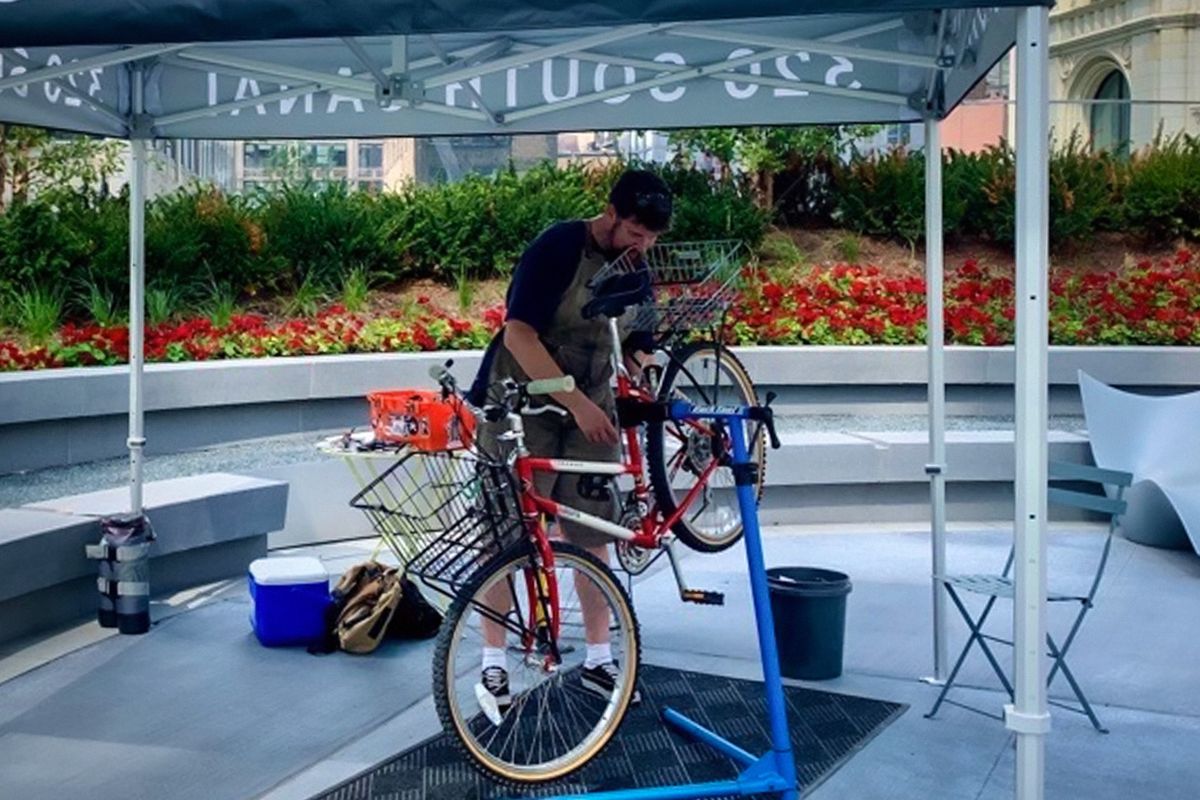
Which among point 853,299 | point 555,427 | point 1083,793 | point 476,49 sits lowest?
point 1083,793

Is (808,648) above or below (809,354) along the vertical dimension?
below

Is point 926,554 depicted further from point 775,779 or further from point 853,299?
point 775,779

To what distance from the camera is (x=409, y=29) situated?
3875 millimetres

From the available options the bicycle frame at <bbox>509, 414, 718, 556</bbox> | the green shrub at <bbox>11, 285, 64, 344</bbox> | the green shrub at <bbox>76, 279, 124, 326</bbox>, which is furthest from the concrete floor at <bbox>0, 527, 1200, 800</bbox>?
the green shrub at <bbox>76, 279, 124, 326</bbox>

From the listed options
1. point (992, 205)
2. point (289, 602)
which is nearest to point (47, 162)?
point (289, 602)

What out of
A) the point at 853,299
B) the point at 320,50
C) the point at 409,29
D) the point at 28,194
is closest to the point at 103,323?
the point at 28,194

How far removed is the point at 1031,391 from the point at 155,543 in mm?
4363

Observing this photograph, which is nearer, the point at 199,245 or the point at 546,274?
the point at 546,274

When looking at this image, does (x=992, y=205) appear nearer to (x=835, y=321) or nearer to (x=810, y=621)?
(x=835, y=321)

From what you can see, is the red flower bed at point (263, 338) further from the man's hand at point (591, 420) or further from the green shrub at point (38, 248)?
the man's hand at point (591, 420)

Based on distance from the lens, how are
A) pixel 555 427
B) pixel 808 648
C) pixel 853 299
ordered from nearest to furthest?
pixel 555 427 → pixel 808 648 → pixel 853 299

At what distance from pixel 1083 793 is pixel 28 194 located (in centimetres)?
1023

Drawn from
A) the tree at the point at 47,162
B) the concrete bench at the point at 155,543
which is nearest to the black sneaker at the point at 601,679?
the concrete bench at the point at 155,543

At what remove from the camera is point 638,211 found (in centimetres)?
492
